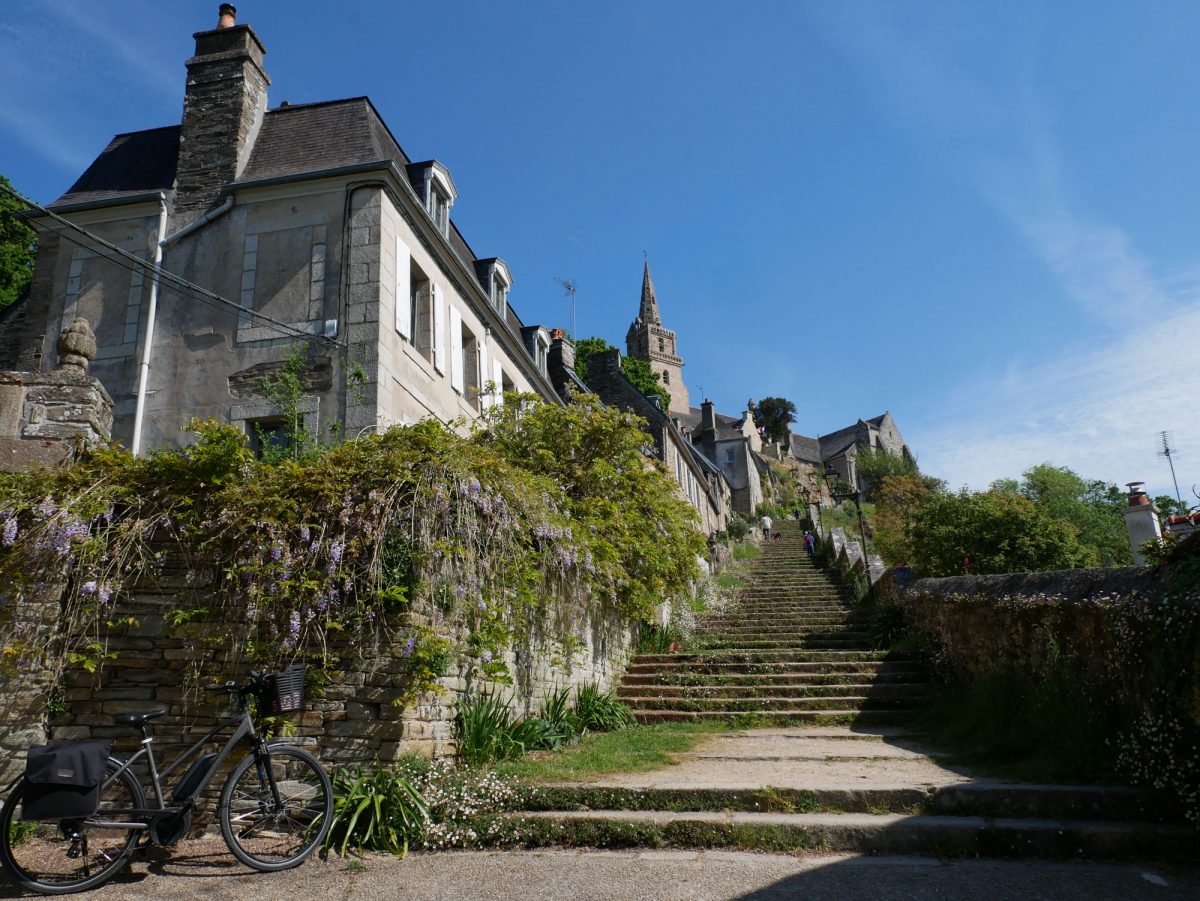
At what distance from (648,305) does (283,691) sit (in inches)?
3262

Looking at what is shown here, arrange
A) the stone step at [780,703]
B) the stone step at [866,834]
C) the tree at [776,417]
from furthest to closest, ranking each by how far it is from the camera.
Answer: the tree at [776,417] → the stone step at [780,703] → the stone step at [866,834]

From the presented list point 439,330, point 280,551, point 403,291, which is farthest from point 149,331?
point 280,551

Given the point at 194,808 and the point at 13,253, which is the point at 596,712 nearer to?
the point at 194,808

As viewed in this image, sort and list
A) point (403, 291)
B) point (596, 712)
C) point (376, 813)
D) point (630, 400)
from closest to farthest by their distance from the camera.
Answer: point (376, 813)
point (596, 712)
point (403, 291)
point (630, 400)

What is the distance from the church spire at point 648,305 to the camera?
8325cm

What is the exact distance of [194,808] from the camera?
4609 mm

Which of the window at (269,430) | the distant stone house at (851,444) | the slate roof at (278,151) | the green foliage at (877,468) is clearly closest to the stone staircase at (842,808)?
the window at (269,430)

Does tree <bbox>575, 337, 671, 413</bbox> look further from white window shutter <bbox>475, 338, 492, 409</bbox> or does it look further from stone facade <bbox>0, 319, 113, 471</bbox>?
stone facade <bbox>0, 319, 113, 471</bbox>

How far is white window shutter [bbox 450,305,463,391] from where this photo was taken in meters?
12.4

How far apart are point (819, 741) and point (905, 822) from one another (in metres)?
3.32

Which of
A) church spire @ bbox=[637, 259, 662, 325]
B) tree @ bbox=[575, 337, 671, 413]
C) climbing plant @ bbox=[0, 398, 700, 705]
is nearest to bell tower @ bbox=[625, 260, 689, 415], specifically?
church spire @ bbox=[637, 259, 662, 325]

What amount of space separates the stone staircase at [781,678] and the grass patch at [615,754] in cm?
61

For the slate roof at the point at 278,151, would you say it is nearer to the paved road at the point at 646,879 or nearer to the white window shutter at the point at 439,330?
the white window shutter at the point at 439,330

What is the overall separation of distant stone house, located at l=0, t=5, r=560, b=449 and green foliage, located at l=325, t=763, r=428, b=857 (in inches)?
190
